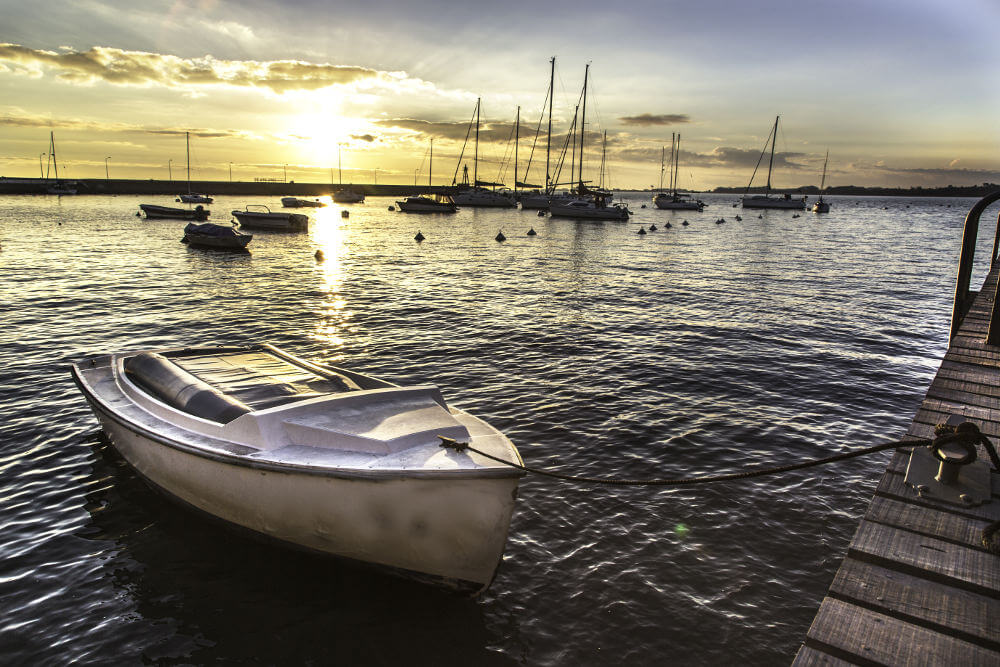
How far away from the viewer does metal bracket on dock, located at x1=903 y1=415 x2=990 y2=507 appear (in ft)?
11.6

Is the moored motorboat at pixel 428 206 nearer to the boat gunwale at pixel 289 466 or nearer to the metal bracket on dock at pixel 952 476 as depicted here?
the boat gunwale at pixel 289 466

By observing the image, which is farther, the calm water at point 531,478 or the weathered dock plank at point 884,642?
the calm water at point 531,478

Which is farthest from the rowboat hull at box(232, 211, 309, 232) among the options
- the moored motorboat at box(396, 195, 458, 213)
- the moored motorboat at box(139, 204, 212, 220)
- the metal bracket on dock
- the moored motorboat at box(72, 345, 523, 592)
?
the metal bracket on dock

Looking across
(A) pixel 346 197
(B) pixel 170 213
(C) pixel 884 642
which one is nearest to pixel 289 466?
(C) pixel 884 642

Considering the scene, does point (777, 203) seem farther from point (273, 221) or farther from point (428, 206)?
point (273, 221)

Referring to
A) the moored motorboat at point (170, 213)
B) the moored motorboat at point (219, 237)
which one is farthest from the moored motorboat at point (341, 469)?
the moored motorboat at point (170, 213)

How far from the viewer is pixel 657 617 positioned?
5.57 metres

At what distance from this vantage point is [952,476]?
371 cm

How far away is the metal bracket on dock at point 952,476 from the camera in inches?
140

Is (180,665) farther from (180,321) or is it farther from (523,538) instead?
(180,321)

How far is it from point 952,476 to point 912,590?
1.21 metres

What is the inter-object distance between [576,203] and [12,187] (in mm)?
144374

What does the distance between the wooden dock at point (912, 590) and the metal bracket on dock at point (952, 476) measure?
52mm

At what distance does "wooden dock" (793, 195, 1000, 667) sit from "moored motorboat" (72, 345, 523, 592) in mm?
2639
